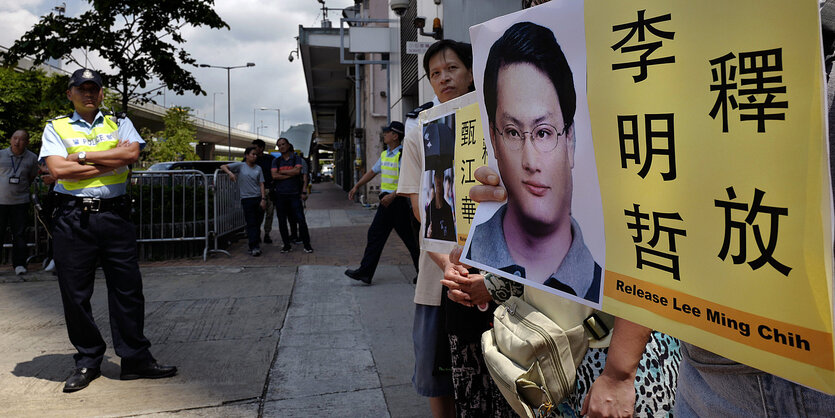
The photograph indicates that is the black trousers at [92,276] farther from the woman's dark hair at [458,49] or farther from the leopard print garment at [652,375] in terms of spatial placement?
the leopard print garment at [652,375]

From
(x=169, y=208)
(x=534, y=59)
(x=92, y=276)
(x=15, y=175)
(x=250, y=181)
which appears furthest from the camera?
(x=250, y=181)

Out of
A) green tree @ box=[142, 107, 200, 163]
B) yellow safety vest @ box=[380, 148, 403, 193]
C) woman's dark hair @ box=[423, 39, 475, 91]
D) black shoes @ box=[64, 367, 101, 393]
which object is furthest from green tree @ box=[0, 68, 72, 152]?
woman's dark hair @ box=[423, 39, 475, 91]

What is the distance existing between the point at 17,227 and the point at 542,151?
27.3ft

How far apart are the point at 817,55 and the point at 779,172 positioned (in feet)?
0.57

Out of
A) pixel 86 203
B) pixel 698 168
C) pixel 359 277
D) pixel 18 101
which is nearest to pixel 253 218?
pixel 359 277

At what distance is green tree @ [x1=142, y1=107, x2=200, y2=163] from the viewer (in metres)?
35.1

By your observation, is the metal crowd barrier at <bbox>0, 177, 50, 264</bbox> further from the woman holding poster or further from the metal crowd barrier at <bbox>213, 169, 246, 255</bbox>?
the woman holding poster

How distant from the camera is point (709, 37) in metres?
0.98

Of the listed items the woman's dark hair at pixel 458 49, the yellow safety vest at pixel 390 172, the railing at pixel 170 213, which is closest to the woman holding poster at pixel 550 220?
the woman's dark hair at pixel 458 49

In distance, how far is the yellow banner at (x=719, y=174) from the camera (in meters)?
0.85

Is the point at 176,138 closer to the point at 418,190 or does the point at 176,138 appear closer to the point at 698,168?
the point at 418,190

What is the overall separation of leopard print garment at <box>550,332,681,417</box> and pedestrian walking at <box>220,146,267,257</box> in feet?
26.5

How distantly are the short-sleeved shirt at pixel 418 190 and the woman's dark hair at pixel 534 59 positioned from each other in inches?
33.4

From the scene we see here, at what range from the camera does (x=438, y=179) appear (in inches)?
86.9
